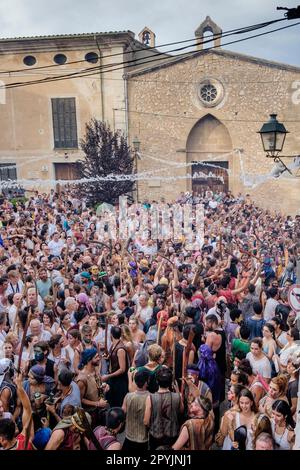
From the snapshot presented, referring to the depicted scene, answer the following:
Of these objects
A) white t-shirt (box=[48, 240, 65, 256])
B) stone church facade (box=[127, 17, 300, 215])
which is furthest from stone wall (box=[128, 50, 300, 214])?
white t-shirt (box=[48, 240, 65, 256])

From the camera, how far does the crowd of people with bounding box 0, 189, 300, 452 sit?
385cm

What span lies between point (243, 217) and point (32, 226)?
847 cm

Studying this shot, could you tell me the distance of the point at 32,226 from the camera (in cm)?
1373

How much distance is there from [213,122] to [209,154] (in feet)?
5.12

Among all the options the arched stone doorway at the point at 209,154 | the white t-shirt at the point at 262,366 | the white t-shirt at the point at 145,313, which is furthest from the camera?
the arched stone doorway at the point at 209,154

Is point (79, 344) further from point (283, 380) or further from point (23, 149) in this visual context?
point (23, 149)

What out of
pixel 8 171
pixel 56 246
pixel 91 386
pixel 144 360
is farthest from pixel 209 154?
pixel 91 386

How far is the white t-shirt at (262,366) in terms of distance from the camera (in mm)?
4912

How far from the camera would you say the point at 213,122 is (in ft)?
80.0

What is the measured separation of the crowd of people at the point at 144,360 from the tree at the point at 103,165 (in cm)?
1058

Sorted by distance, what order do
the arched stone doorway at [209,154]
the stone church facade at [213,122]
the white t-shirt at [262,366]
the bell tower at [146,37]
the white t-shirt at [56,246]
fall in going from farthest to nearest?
the arched stone doorway at [209,154] < the stone church facade at [213,122] < the bell tower at [146,37] < the white t-shirt at [56,246] < the white t-shirt at [262,366]

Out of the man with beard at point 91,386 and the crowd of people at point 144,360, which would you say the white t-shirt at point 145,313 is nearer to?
the crowd of people at point 144,360

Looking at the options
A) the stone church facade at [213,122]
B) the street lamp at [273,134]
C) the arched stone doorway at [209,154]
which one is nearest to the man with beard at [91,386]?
the street lamp at [273,134]

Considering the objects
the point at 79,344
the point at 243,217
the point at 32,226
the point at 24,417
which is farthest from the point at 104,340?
the point at 243,217
